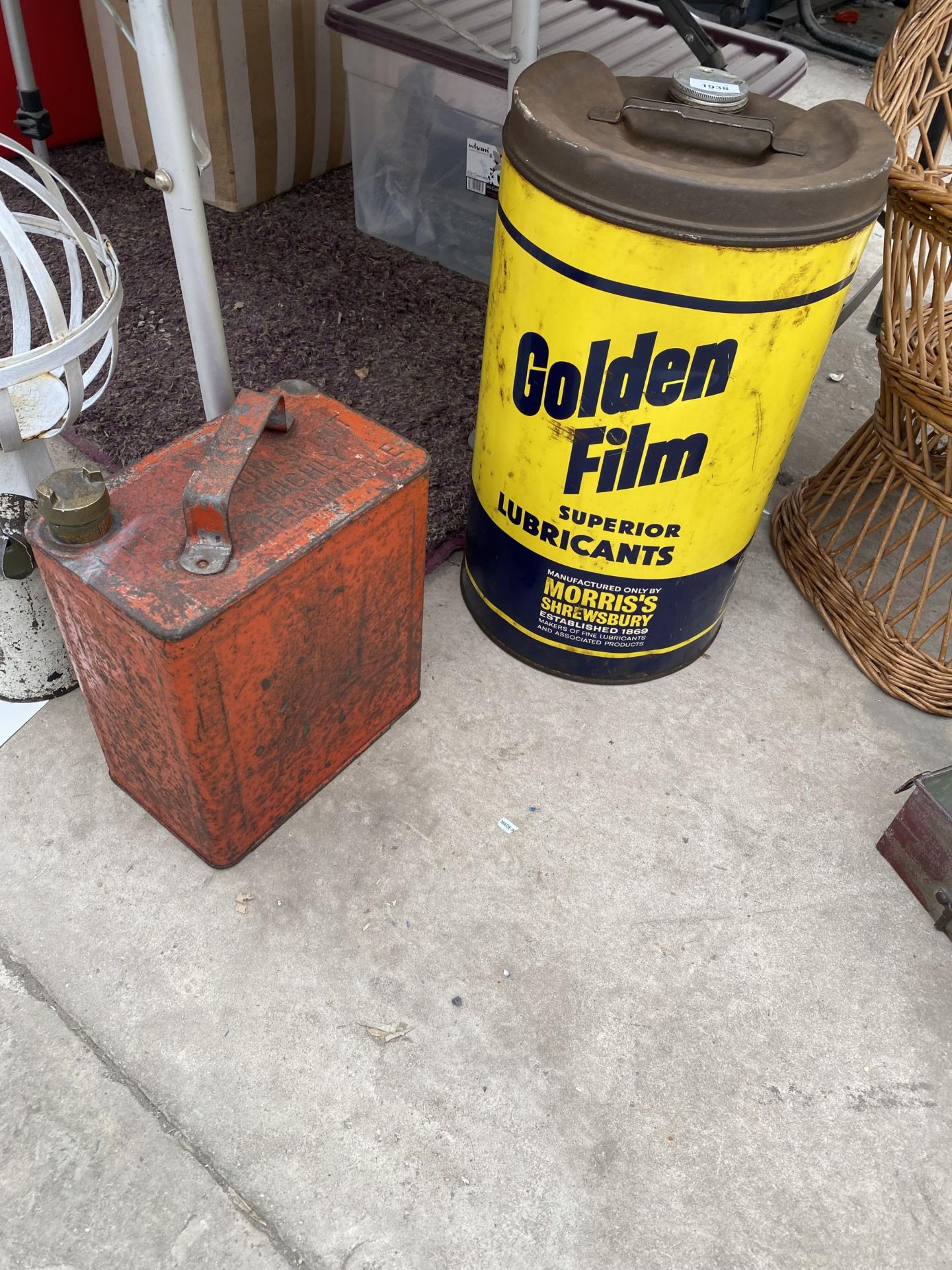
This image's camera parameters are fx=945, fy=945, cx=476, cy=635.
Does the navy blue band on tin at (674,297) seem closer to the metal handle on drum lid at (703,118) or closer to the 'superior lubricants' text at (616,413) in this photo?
the 'superior lubricants' text at (616,413)

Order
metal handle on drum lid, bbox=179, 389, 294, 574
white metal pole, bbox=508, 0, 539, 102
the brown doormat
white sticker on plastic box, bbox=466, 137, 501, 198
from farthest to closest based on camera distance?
1. white sticker on plastic box, bbox=466, 137, 501, 198
2. the brown doormat
3. white metal pole, bbox=508, 0, 539, 102
4. metal handle on drum lid, bbox=179, 389, 294, 574

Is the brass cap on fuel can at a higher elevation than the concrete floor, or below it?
→ higher

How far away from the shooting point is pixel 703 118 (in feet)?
3.48

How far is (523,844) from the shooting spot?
1.29m

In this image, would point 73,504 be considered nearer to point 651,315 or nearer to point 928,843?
point 651,315

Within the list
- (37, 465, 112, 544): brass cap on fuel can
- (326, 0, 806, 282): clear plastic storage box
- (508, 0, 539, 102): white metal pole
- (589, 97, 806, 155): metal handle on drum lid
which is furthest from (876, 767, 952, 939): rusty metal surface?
(326, 0, 806, 282): clear plastic storage box

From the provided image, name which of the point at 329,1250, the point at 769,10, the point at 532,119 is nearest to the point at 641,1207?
the point at 329,1250

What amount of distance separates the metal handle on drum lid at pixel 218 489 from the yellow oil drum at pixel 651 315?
376mm

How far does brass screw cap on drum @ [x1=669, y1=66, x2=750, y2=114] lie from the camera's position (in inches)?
43.6

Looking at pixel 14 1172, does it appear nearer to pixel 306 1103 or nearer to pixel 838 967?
pixel 306 1103

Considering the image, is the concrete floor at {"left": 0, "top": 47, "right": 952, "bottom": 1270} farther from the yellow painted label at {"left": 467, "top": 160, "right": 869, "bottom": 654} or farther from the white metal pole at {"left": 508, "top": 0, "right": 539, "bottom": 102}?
the white metal pole at {"left": 508, "top": 0, "right": 539, "bottom": 102}

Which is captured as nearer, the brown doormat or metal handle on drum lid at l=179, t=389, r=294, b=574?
metal handle on drum lid at l=179, t=389, r=294, b=574

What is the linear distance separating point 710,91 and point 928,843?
97 cm

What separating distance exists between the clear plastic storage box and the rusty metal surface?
1347mm
